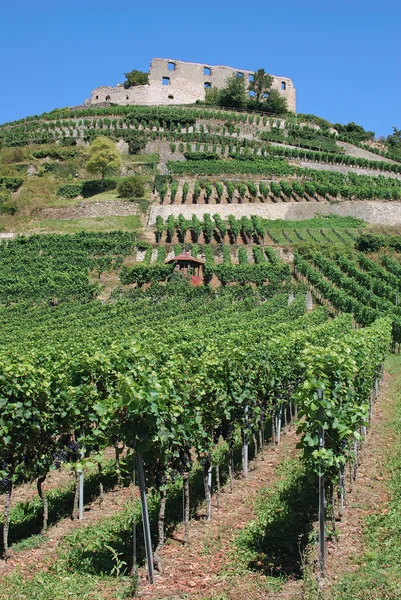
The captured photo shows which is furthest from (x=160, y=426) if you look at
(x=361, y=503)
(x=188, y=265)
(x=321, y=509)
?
(x=188, y=265)

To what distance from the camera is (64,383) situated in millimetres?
9914

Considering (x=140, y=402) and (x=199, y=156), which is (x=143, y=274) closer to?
(x=199, y=156)

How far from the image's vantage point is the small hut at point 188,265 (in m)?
43.7

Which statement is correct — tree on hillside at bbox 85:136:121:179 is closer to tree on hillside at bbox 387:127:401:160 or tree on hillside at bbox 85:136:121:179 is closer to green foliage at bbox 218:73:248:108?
green foliage at bbox 218:73:248:108

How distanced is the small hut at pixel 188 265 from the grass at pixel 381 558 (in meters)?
32.7

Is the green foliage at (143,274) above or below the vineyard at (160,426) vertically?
above

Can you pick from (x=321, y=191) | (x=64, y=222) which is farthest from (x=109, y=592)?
(x=321, y=191)

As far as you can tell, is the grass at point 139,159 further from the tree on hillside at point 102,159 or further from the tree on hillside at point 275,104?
the tree on hillside at point 275,104

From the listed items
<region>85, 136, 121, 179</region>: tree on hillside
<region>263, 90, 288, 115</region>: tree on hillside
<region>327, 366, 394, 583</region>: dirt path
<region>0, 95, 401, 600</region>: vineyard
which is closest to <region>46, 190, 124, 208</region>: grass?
<region>0, 95, 401, 600</region>: vineyard

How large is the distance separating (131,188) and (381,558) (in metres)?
53.1

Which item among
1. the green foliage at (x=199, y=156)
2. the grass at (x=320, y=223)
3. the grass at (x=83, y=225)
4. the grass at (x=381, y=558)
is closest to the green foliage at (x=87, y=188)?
the grass at (x=83, y=225)

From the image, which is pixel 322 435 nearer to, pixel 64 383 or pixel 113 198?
pixel 64 383

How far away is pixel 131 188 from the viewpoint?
190 ft

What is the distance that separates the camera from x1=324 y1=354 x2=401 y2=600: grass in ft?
21.9
